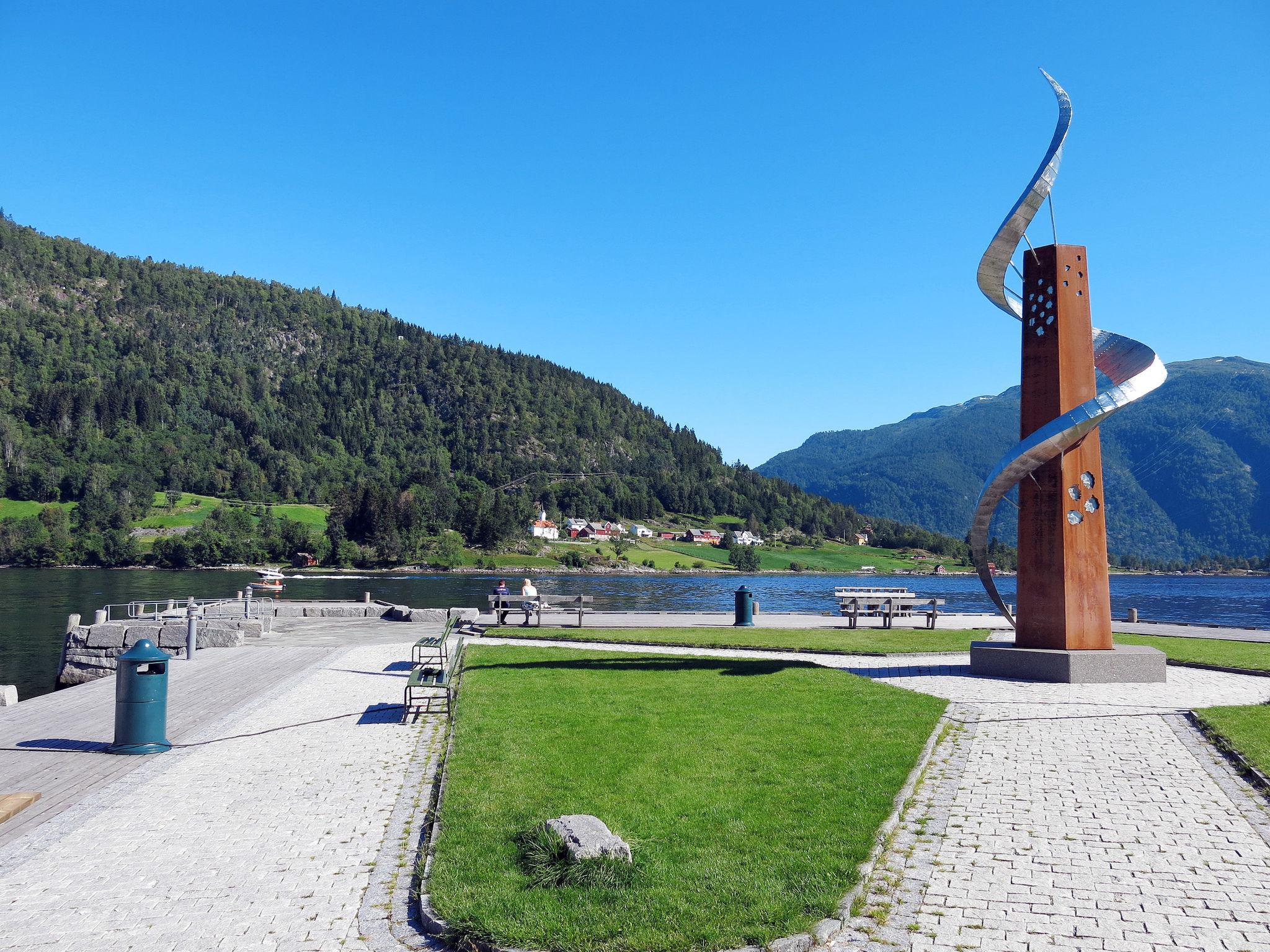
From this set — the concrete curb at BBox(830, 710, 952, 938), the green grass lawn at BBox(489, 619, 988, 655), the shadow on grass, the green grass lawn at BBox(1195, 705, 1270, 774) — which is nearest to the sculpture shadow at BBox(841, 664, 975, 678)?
the shadow on grass

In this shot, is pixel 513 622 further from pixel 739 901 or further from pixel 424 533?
pixel 424 533

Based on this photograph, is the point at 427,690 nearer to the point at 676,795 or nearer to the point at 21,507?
the point at 676,795

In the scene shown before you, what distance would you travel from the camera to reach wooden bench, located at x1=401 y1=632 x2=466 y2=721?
12641 mm

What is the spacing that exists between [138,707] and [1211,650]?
2063 centimetres

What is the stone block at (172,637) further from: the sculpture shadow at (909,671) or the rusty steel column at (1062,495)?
the rusty steel column at (1062,495)

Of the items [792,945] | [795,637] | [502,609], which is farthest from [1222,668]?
[502,609]

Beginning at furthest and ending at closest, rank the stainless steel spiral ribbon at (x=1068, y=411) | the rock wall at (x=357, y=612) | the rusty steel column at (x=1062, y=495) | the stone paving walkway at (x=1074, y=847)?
1. the rock wall at (x=357, y=612)
2. the rusty steel column at (x=1062, y=495)
3. the stainless steel spiral ribbon at (x=1068, y=411)
4. the stone paving walkway at (x=1074, y=847)

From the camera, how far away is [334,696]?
1423 cm

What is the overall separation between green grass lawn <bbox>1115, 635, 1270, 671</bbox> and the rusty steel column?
3224 millimetres

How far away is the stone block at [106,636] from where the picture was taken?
21.0 metres

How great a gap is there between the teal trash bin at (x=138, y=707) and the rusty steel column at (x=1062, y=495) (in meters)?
13.3

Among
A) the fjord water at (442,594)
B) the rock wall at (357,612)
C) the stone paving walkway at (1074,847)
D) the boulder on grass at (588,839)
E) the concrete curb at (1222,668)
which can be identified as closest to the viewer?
the stone paving walkway at (1074,847)

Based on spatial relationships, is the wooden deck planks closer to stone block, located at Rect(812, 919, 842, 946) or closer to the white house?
stone block, located at Rect(812, 919, 842, 946)

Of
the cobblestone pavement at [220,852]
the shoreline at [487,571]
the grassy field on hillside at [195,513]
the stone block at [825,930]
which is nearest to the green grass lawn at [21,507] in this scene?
the grassy field on hillside at [195,513]
